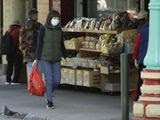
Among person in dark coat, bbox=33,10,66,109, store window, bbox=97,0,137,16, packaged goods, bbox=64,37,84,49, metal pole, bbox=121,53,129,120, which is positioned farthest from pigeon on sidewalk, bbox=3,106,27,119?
store window, bbox=97,0,137,16

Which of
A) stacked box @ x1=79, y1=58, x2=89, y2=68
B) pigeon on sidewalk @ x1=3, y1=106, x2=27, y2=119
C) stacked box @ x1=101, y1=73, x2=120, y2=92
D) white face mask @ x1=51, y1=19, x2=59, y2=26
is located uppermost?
white face mask @ x1=51, y1=19, x2=59, y2=26

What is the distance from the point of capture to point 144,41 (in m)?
11.2

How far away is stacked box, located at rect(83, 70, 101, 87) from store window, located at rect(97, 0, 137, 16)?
85.9 inches

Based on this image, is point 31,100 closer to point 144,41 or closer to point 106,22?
point 106,22

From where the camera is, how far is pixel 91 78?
14.2 m

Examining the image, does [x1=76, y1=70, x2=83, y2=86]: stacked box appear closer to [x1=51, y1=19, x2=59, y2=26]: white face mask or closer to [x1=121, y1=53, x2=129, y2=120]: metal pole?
[x1=51, y1=19, x2=59, y2=26]: white face mask

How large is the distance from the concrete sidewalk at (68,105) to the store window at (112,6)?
2.51 meters

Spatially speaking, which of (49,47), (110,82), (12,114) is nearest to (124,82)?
(49,47)

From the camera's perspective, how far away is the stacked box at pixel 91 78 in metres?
14.2

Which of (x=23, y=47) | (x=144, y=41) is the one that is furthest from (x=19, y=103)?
(x=144, y=41)

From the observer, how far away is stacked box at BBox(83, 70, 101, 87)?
1420 cm

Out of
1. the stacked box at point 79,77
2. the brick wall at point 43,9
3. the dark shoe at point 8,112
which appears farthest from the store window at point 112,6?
the dark shoe at point 8,112

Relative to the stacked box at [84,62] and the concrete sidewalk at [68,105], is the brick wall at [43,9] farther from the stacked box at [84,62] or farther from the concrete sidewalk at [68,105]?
the stacked box at [84,62]

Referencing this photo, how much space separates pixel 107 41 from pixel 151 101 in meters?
6.43
